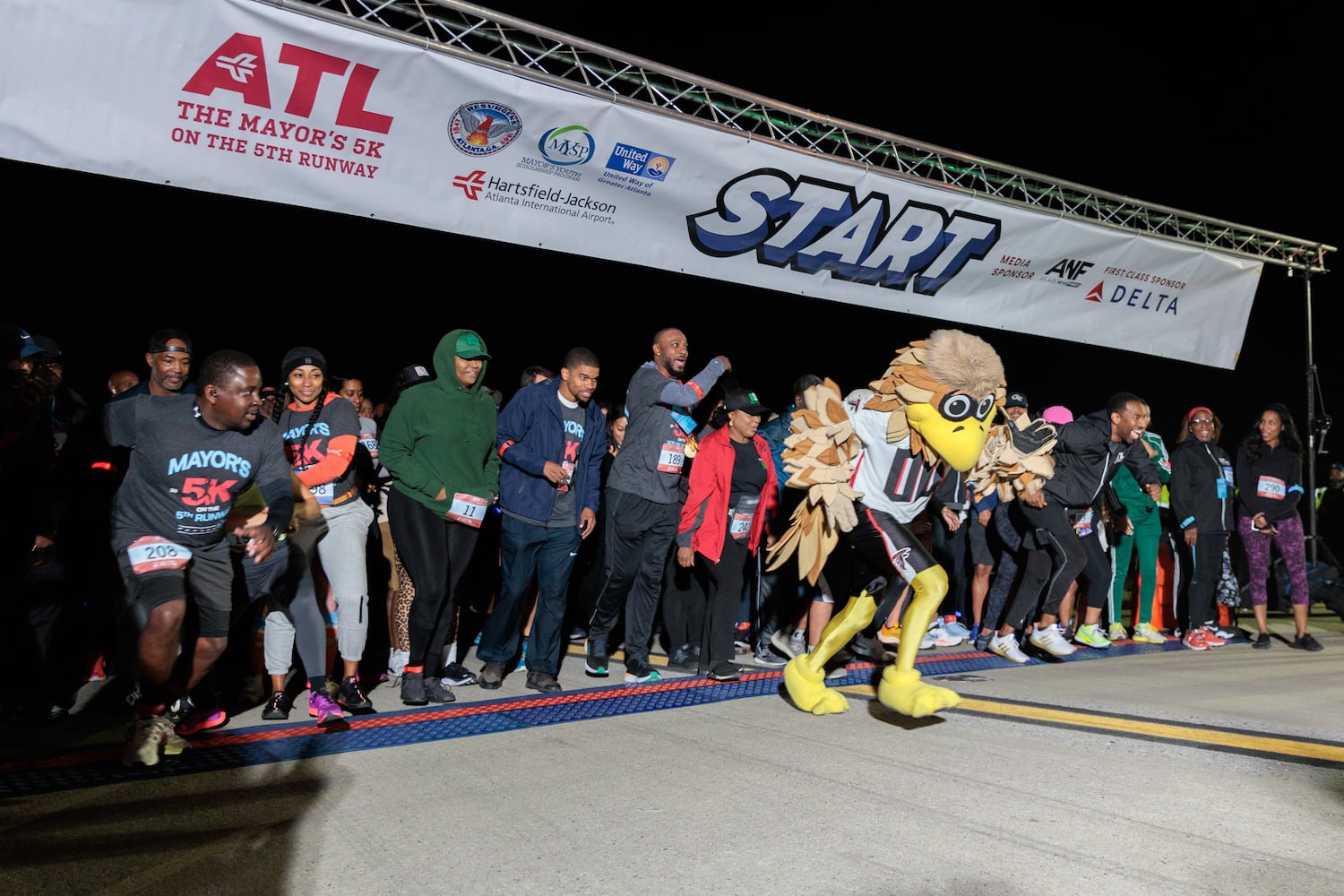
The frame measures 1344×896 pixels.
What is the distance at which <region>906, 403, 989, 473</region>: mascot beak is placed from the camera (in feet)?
15.5

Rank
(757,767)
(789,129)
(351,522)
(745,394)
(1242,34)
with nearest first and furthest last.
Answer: (757,767) < (351,522) < (745,394) < (789,129) < (1242,34)

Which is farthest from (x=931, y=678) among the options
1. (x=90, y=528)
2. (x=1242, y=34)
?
(x=1242, y=34)

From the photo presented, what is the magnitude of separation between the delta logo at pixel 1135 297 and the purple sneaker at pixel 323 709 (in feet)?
25.6

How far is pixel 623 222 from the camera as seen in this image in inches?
275

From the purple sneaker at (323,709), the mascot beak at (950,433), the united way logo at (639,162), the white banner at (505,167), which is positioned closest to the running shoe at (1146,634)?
the white banner at (505,167)

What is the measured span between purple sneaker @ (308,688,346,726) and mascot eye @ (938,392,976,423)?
10.6ft

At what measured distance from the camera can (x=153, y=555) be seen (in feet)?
13.1

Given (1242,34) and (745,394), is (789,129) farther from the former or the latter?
(1242,34)

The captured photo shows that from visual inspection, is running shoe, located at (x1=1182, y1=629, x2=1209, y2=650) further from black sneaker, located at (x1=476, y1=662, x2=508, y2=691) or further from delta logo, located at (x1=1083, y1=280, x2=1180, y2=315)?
black sneaker, located at (x1=476, y1=662, x2=508, y2=691)

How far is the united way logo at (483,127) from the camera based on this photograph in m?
6.23

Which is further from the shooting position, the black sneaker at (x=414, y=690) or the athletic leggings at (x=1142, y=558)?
the athletic leggings at (x=1142, y=558)

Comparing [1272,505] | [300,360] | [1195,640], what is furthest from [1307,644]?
[300,360]

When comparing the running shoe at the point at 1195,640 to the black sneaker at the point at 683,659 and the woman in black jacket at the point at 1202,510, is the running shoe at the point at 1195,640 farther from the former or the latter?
the black sneaker at the point at 683,659

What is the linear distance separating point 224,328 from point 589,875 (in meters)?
6.31
